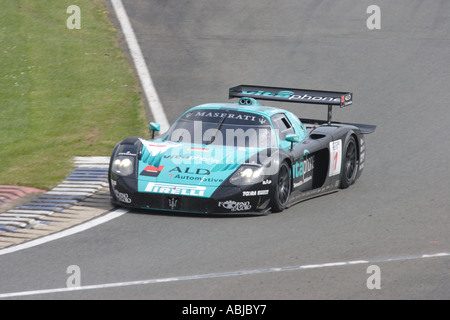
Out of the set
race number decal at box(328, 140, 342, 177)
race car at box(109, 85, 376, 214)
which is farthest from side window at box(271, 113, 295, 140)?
race number decal at box(328, 140, 342, 177)

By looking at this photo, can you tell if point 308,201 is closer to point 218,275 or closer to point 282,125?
point 282,125

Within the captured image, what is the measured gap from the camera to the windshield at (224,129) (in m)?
10.9

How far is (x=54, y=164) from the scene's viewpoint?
1280cm

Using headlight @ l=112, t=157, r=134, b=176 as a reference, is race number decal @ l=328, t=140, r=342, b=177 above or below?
above

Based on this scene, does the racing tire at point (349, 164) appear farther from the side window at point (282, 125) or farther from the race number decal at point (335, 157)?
the side window at point (282, 125)

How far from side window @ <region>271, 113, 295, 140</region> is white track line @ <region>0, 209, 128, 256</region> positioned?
7.89ft

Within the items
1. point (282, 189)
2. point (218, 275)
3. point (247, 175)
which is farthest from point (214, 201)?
point (218, 275)

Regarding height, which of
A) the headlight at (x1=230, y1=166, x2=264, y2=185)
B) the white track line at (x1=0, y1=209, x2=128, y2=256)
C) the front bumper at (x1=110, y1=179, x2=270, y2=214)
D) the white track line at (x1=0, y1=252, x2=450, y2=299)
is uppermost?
the headlight at (x1=230, y1=166, x2=264, y2=185)

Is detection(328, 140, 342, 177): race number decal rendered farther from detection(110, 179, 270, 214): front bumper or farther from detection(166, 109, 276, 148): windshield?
detection(110, 179, 270, 214): front bumper

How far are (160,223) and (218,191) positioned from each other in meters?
0.79

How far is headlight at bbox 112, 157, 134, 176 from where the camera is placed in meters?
10.3

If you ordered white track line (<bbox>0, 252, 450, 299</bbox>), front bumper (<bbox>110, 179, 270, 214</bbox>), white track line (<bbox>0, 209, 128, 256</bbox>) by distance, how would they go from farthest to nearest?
1. front bumper (<bbox>110, 179, 270, 214</bbox>)
2. white track line (<bbox>0, 209, 128, 256</bbox>)
3. white track line (<bbox>0, 252, 450, 299</bbox>)

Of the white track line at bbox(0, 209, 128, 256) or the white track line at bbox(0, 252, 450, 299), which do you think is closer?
the white track line at bbox(0, 252, 450, 299)

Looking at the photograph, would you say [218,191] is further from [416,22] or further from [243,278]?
[416,22]
